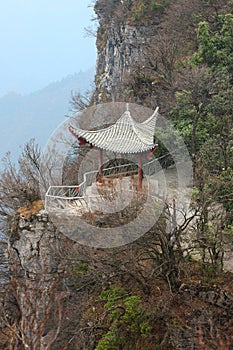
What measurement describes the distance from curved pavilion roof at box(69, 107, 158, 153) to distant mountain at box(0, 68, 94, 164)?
408 ft

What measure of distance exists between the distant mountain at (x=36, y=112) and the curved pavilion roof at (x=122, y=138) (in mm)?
124449

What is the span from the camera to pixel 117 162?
19062 millimetres

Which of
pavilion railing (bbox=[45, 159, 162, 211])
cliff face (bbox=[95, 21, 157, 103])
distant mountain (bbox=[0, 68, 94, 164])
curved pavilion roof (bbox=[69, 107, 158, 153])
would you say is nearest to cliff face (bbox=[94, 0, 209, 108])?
cliff face (bbox=[95, 21, 157, 103])

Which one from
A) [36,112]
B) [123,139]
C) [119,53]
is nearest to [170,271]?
[123,139]

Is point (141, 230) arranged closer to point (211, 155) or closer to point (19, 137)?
point (211, 155)

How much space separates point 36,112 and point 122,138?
161 metres

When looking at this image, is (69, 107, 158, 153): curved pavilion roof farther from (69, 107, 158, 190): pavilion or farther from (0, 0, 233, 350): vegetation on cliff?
(0, 0, 233, 350): vegetation on cliff

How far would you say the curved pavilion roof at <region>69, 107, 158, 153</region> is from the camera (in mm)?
14008

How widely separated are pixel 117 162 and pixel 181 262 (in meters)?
7.57

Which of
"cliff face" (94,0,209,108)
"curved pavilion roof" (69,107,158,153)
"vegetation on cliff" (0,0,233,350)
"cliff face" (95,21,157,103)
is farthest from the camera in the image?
"cliff face" (95,21,157,103)

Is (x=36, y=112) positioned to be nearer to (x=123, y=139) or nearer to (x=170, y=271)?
(x=123, y=139)

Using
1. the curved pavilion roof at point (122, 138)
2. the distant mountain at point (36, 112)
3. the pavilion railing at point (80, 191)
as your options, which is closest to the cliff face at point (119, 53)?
the pavilion railing at point (80, 191)

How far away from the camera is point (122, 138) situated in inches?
565

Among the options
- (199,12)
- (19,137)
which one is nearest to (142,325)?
(199,12)
